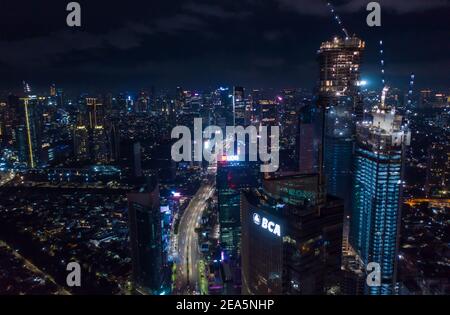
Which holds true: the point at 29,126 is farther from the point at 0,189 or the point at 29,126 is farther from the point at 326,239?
the point at 326,239

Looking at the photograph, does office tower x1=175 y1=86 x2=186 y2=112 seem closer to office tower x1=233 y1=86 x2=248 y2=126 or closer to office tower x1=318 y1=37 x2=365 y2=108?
office tower x1=233 y1=86 x2=248 y2=126

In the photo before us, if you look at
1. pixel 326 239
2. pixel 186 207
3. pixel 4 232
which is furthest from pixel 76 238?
pixel 326 239

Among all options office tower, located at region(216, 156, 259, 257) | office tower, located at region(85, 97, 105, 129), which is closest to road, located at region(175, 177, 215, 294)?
office tower, located at region(216, 156, 259, 257)

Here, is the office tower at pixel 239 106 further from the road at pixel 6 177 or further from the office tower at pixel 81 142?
the road at pixel 6 177
